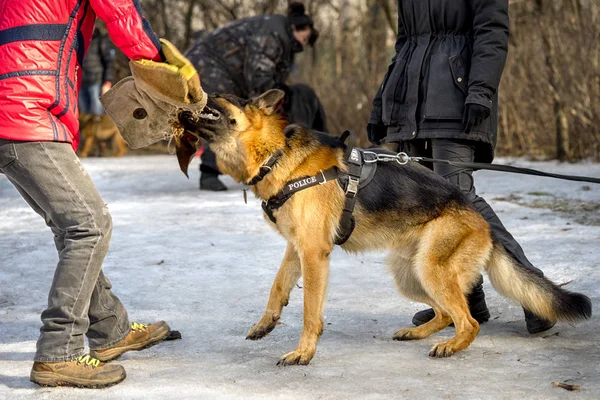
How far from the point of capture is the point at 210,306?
4500 millimetres

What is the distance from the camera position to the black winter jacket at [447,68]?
399 centimetres

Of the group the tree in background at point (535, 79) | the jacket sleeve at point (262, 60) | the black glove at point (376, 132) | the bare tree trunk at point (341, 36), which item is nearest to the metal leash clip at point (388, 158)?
the black glove at point (376, 132)

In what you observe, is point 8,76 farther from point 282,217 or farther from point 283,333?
point 283,333

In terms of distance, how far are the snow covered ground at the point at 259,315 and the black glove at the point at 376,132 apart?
98cm

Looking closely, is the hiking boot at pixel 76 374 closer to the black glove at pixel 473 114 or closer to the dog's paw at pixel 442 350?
the dog's paw at pixel 442 350

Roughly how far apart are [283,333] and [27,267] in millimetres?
2369

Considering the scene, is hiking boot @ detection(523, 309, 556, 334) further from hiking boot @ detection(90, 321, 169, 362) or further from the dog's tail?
hiking boot @ detection(90, 321, 169, 362)

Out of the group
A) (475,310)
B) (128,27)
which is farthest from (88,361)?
(475,310)

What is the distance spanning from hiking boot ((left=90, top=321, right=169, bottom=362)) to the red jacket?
1.07m

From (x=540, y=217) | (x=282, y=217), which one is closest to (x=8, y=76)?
(x=282, y=217)

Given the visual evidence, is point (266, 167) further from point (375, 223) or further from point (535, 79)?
point (535, 79)

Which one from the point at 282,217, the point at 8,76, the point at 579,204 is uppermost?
the point at 8,76

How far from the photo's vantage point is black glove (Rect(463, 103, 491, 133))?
155 inches

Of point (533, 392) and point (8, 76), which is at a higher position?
point (8, 76)
